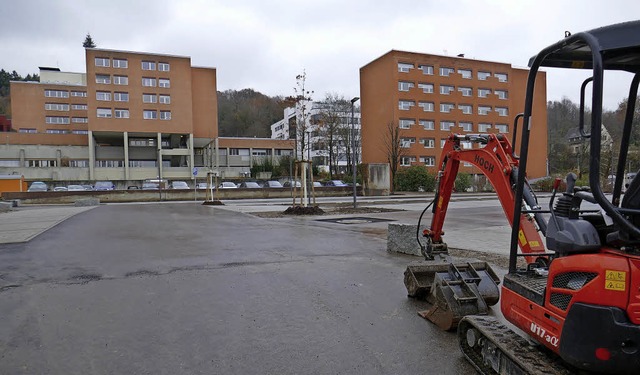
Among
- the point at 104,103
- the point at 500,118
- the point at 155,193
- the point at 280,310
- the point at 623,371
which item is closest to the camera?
the point at 623,371

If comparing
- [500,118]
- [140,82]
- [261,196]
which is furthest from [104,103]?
[500,118]

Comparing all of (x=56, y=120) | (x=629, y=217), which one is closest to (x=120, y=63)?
(x=56, y=120)

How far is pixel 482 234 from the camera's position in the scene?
1368 cm

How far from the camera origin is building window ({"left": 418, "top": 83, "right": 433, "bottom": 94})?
216ft

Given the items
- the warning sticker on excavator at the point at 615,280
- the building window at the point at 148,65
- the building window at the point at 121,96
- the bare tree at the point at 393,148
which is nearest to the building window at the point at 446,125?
the bare tree at the point at 393,148

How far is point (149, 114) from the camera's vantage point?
67000 millimetres

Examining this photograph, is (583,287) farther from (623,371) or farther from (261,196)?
(261,196)

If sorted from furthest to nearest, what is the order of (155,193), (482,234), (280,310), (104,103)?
(104,103) → (155,193) → (482,234) → (280,310)

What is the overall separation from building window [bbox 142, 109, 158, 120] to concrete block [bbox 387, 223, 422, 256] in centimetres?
6356

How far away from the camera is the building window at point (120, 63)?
64875 mm

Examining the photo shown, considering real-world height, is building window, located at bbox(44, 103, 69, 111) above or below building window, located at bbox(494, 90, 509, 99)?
above

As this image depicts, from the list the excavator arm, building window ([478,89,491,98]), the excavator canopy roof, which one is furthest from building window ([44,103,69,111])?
the excavator canopy roof

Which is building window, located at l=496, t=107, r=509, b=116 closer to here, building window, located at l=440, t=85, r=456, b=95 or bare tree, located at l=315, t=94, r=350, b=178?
building window, located at l=440, t=85, r=456, b=95

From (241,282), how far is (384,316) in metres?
2.92
